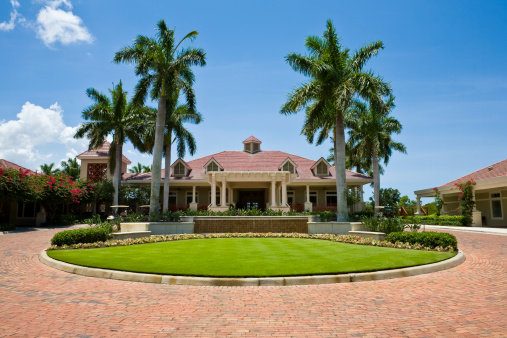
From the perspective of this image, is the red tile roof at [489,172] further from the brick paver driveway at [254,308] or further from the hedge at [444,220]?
the brick paver driveway at [254,308]

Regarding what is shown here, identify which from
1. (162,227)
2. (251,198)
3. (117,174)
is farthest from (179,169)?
(162,227)

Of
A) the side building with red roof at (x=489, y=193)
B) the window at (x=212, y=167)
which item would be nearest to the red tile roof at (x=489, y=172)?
the side building with red roof at (x=489, y=193)

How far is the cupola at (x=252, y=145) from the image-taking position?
3988 cm

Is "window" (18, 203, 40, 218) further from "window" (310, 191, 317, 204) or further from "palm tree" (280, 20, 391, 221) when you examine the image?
"window" (310, 191, 317, 204)

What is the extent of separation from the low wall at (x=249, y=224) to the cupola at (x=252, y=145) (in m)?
18.6

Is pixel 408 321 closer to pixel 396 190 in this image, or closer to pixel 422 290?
pixel 422 290


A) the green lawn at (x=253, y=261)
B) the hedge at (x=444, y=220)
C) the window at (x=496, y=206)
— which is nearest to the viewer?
the green lawn at (x=253, y=261)

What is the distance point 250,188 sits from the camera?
115ft

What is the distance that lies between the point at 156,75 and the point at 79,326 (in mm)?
21984

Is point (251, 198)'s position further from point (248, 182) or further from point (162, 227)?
point (162, 227)

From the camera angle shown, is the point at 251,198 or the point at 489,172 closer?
the point at 489,172

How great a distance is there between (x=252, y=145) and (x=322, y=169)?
29.0 ft

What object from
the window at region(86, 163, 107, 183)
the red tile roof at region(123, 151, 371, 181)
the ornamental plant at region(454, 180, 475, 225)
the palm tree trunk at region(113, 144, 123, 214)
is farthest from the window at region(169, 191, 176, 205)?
the ornamental plant at region(454, 180, 475, 225)

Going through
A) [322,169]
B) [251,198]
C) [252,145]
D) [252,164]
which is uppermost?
[252,145]
